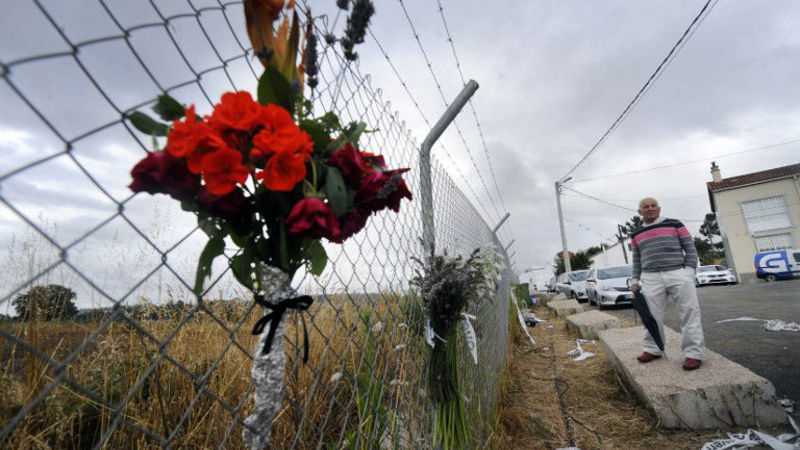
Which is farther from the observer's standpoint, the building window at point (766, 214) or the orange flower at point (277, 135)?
the building window at point (766, 214)

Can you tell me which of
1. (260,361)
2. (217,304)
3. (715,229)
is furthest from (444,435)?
(715,229)

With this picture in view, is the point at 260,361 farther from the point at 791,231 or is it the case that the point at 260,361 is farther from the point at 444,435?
the point at 791,231

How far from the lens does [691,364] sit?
3.04m

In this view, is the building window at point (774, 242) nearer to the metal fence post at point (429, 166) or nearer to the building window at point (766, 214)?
the building window at point (766, 214)

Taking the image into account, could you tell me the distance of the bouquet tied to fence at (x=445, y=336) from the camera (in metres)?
1.88

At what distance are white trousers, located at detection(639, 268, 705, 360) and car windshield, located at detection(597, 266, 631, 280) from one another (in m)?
9.58

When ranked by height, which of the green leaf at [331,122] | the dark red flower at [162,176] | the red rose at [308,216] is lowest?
the red rose at [308,216]

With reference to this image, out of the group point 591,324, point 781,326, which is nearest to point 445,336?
point 591,324

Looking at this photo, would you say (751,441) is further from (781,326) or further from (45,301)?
(781,326)

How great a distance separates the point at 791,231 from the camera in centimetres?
2331

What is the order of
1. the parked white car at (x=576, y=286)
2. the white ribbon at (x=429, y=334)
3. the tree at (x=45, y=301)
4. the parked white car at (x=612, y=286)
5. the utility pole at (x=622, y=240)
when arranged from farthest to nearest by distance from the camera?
1. the utility pole at (x=622, y=240)
2. the parked white car at (x=576, y=286)
3. the parked white car at (x=612, y=286)
4. the white ribbon at (x=429, y=334)
5. the tree at (x=45, y=301)

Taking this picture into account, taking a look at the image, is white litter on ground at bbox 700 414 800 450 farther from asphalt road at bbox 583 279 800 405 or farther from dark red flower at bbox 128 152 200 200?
dark red flower at bbox 128 152 200 200

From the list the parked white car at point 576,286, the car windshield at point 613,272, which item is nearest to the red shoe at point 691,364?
the car windshield at point 613,272

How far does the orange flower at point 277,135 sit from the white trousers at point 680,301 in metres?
3.66
